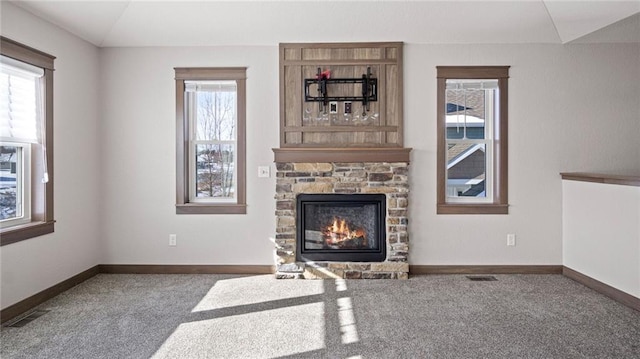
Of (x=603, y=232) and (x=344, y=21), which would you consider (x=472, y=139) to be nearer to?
(x=603, y=232)

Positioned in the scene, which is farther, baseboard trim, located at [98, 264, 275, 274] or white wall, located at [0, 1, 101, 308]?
baseboard trim, located at [98, 264, 275, 274]

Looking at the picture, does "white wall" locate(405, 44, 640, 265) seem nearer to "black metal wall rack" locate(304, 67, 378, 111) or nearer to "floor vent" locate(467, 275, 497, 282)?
"floor vent" locate(467, 275, 497, 282)

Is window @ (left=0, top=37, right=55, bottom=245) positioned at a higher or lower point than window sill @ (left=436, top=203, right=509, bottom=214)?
higher

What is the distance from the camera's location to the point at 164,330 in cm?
326

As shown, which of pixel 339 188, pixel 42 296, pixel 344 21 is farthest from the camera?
pixel 339 188

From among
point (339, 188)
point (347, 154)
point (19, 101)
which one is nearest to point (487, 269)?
point (339, 188)

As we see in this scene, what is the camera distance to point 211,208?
4.92 m

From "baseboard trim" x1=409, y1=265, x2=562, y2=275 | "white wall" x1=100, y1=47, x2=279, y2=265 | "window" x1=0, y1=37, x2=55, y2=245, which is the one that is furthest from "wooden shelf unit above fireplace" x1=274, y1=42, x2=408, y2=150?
"window" x1=0, y1=37, x2=55, y2=245

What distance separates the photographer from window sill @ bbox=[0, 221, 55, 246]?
3479 mm

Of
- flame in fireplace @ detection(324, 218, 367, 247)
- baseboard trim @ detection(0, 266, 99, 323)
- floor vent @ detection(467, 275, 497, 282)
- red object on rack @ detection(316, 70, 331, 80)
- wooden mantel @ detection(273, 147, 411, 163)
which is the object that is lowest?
floor vent @ detection(467, 275, 497, 282)

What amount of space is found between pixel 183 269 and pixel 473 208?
3.35 metres

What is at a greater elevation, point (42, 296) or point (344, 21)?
point (344, 21)

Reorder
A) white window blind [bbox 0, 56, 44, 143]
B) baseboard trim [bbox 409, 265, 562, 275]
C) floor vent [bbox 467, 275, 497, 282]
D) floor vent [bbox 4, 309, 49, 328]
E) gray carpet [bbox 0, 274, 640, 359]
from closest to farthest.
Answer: gray carpet [bbox 0, 274, 640, 359], floor vent [bbox 4, 309, 49, 328], white window blind [bbox 0, 56, 44, 143], floor vent [bbox 467, 275, 497, 282], baseboard trim [bbox 409, 265, 562, 275]

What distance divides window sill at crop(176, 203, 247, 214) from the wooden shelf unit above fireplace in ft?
2.85
